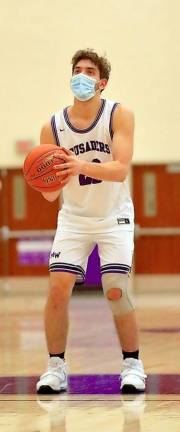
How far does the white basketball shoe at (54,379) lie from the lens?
621 cm

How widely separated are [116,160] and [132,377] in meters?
1.25

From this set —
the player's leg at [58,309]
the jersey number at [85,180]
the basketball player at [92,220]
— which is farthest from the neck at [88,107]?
the player's leg at [58,309]

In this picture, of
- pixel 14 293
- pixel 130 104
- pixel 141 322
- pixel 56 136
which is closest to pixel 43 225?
pixel 14 293

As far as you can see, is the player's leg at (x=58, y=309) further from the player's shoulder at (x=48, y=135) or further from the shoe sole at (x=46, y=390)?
the player's shoulder at (x=48, y=135)

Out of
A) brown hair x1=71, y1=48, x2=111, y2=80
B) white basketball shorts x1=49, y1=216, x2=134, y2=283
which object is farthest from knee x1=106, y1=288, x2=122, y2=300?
brown hair x1=71, y1=48, x2=111, y2=80

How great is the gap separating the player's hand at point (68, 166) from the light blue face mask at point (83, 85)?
1.48 feet

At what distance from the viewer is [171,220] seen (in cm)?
1542

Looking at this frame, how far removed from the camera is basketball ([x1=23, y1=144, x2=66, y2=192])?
236 inches

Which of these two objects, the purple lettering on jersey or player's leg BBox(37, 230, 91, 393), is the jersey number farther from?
player's leg BBox(37, 230, 91, 393)

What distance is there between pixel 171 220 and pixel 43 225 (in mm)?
1832

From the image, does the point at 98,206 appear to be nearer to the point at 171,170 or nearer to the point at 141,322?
the point at 141,322

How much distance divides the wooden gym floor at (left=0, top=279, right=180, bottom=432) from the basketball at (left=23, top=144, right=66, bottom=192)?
119 cm

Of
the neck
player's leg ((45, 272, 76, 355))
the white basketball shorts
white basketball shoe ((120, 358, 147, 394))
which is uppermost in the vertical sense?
the neck

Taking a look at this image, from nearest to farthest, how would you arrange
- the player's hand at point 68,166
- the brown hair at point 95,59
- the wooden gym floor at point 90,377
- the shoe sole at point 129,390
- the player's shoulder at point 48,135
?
the wooden gym floor at point 90,377 → the player's hand at point 68,166 → the shoe sole at point 129,390 → the brown hair at point 95,59 → the player's shoulder at point 48,135
